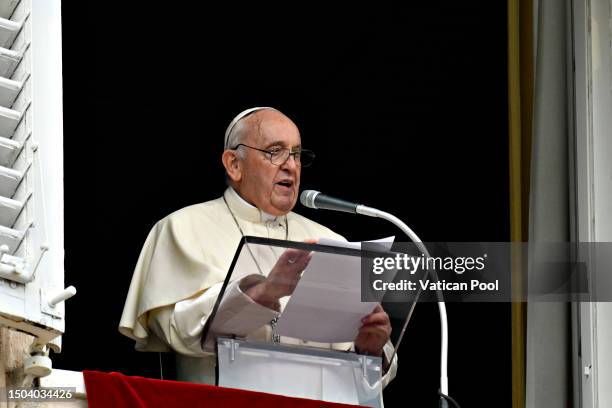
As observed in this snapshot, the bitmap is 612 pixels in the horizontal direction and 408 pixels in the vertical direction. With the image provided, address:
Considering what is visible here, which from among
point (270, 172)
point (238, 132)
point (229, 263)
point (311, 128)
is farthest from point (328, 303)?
point (311, 128)

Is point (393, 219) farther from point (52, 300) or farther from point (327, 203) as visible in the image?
point (52, 300)

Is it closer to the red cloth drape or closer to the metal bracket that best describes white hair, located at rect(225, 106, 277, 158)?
the red cloth drape

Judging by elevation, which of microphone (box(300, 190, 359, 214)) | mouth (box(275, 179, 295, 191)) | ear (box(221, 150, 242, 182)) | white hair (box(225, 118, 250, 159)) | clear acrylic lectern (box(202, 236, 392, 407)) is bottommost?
clear acrylic lectern (box(202, 236, 392, 407))

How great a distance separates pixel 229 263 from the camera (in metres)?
6.85

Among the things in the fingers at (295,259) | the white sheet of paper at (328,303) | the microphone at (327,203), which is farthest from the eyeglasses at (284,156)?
the fingers at (295,259)

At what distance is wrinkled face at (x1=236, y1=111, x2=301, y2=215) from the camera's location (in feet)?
23.1

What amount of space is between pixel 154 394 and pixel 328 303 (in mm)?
689

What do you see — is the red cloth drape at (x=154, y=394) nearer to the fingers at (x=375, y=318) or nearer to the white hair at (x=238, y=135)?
the fingers at (x=375, y=318)

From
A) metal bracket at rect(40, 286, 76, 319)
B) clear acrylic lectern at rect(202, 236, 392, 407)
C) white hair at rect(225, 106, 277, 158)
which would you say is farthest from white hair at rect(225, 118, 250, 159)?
metal bracket at rect(40, 286, 76, 319)

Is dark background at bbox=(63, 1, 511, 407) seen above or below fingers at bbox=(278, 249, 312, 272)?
above

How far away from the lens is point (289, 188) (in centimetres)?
707

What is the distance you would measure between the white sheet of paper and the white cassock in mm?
56

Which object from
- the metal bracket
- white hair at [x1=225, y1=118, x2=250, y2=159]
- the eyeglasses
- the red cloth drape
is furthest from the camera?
white hair at [x1=225, y1=118, x2=250, y2=159]

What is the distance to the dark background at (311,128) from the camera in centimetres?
811
